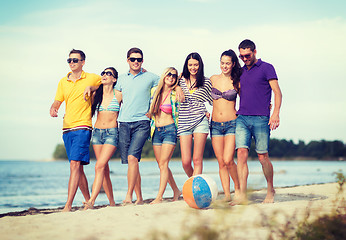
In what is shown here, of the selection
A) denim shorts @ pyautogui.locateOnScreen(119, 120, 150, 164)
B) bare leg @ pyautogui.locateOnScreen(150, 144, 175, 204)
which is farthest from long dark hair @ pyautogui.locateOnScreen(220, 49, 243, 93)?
denim shorts @ pyautogui.locateOnScreen(119, 120, 150, 164)

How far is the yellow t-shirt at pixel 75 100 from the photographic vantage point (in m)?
7.78

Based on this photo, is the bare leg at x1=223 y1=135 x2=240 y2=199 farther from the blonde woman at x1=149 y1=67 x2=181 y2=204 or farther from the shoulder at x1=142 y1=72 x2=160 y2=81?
the shoulder at x1=142 y1=72 x2=160 y2=81

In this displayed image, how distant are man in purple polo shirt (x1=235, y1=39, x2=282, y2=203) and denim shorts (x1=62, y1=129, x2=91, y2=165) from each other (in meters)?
2.66

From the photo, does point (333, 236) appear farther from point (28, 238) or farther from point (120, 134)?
point (120, 134)

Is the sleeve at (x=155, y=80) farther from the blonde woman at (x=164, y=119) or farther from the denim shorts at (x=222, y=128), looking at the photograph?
the denim shorts at (x=222, y=128)

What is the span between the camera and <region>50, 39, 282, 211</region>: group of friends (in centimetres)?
742

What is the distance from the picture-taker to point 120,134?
8.03 meters

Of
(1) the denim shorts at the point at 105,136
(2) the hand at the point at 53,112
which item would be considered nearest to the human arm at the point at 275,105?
(1) the denim shorts at the point at 105,136

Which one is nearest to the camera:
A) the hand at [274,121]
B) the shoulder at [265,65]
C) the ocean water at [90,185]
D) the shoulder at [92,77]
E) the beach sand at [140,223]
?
the beach sand at [140,223]

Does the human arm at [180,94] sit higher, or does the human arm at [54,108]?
the human arm at [180,94]

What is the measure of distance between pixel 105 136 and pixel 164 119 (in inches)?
44.1

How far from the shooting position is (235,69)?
780 centimetres

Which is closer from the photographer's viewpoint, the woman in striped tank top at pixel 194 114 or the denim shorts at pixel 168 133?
the woman in striped tank top at pixel 194 114

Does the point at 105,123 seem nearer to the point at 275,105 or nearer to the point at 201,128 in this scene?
the point at 201,128
